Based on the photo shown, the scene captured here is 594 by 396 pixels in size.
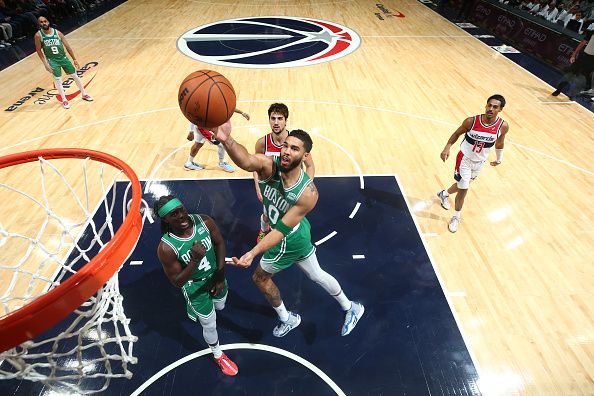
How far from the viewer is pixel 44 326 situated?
6.36 feet

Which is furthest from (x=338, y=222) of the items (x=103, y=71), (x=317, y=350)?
(x=103, y=71)

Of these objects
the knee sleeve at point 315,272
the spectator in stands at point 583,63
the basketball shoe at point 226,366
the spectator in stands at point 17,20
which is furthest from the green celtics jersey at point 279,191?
the spectator in stands at point 17,20

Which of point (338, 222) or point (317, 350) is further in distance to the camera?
point (338, 222)

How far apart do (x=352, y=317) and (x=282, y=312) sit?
2.44 ft

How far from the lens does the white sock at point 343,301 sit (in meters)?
3.56

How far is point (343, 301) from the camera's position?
3619 millimetres

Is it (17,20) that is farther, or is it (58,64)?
(17,20)

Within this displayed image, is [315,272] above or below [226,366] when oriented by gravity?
above

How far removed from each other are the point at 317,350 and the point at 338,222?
6.14 ft

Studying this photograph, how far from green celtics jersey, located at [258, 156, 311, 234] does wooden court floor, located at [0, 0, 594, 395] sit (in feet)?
7.69

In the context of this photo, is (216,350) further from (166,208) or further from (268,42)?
(268,42)

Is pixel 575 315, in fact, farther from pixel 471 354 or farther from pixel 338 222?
pixel 338 222

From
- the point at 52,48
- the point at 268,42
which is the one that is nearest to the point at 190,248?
the point at 52,48

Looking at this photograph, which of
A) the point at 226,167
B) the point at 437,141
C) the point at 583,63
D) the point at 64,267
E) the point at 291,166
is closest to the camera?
the point at 291,166
